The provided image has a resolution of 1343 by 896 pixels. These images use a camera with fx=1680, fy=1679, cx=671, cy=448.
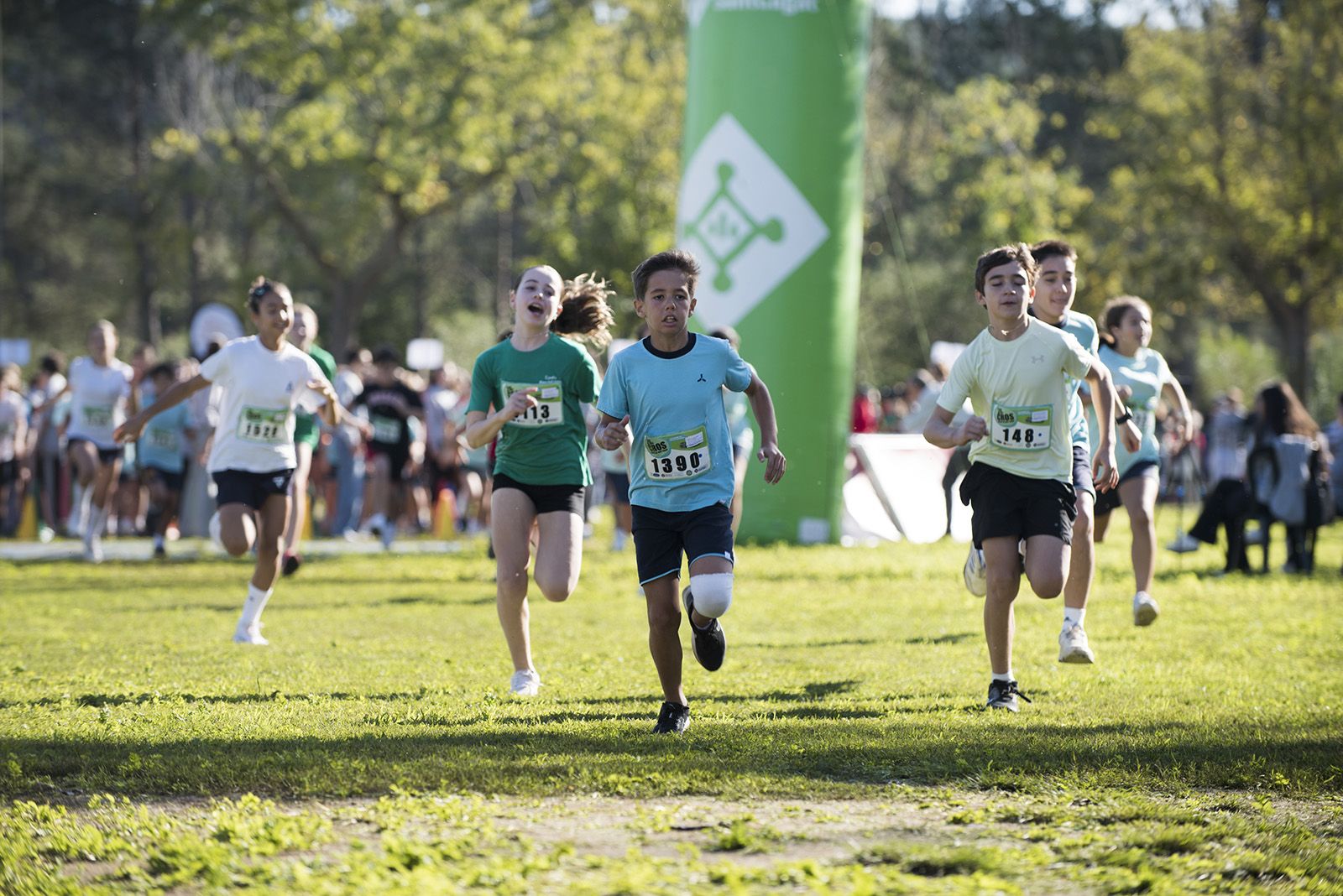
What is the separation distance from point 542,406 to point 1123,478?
3969mm

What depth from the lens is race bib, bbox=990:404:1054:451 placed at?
7492 millimetres

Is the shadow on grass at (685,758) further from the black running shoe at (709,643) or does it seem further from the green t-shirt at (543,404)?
the green t-shirt at (543,404)

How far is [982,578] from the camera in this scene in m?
8.49

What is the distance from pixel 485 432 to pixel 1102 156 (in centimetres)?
5085

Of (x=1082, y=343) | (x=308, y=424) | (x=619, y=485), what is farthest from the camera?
(x=619, y=485)

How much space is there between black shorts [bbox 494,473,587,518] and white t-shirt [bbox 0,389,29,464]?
13.8 metres

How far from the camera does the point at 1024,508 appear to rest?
7.54 m

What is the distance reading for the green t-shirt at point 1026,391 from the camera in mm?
7492

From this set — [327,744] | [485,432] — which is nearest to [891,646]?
[485,432]

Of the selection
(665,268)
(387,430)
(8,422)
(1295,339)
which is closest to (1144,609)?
(665,268)

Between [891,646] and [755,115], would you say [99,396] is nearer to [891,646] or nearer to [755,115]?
[755,115]

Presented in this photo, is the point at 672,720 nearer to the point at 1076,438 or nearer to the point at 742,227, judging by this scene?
the point at 1076,438

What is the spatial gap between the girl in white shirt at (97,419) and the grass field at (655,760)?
16.4 ft

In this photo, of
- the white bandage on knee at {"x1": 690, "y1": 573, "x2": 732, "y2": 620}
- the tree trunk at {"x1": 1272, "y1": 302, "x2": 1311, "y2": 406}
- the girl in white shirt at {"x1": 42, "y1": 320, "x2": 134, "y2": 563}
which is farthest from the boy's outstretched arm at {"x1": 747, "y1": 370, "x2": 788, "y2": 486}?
the tree trunk at {"x1": 1272, "y1": 302, "x2": 1311, "y2": 406}
